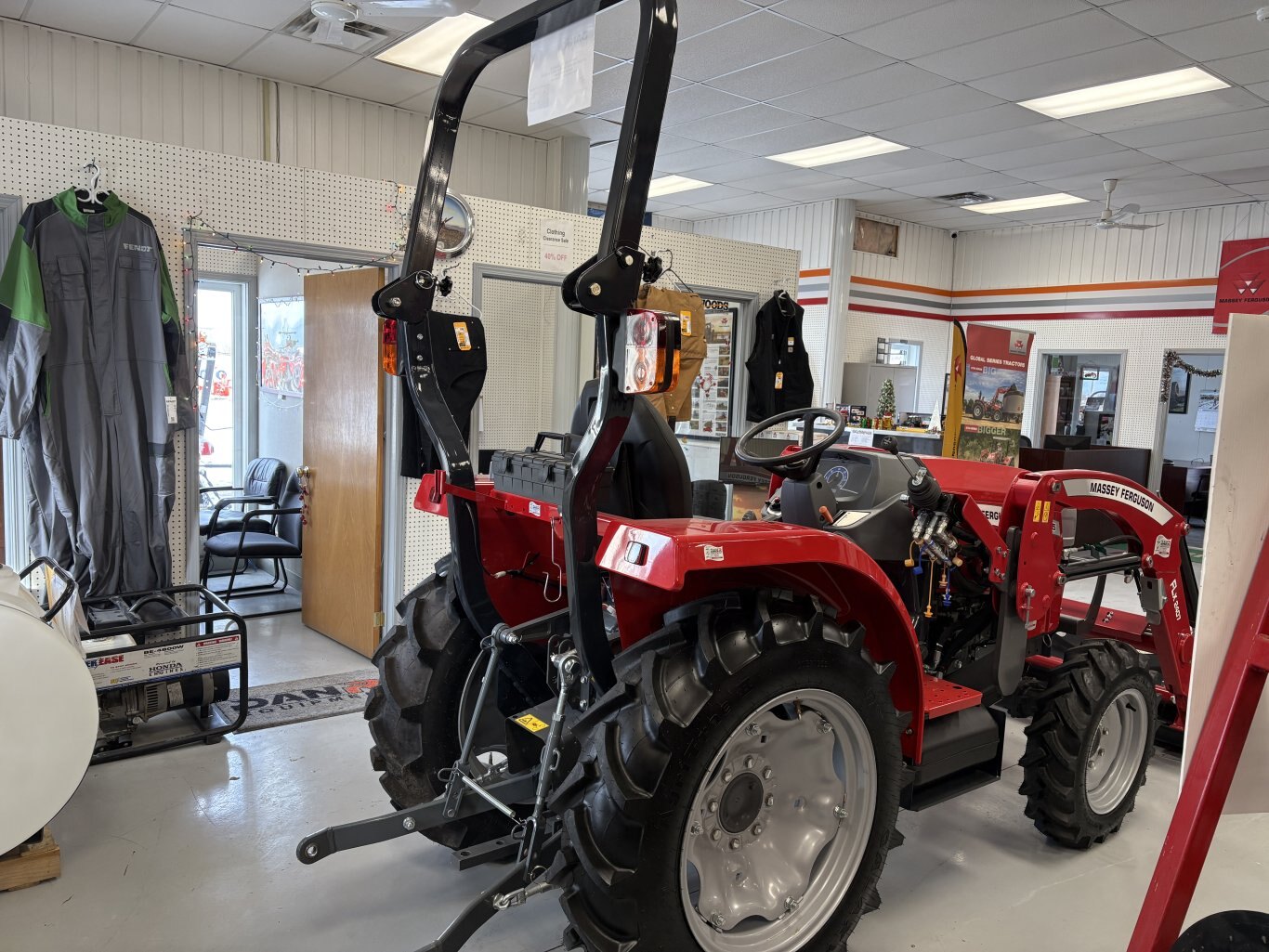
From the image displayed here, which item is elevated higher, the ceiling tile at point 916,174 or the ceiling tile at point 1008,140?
the ceiling tile at point 916,174

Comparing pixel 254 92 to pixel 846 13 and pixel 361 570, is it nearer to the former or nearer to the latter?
pixel 361 570

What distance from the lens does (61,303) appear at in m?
3.62

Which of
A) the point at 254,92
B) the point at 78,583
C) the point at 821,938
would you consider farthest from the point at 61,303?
the point at 821,938

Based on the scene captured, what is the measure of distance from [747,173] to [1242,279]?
5136 mm

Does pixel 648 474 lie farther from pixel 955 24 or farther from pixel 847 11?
pixel 955 24

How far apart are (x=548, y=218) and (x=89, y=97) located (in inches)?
110

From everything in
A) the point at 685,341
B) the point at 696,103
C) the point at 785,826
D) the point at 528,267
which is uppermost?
the point at 696,103

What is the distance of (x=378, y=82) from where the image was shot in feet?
19.6

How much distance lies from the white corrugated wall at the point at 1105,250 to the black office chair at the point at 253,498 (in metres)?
8.85

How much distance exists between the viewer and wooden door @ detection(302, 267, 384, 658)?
15.6 ft

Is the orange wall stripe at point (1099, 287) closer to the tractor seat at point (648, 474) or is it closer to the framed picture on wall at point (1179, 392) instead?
the framed picture on wall at point (1179, 392)

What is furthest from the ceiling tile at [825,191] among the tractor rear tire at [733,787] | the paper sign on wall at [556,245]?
the tractor rear tire at [733,787]

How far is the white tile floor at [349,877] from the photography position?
2332 millimetres

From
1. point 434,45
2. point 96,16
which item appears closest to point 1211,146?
point 434,45
